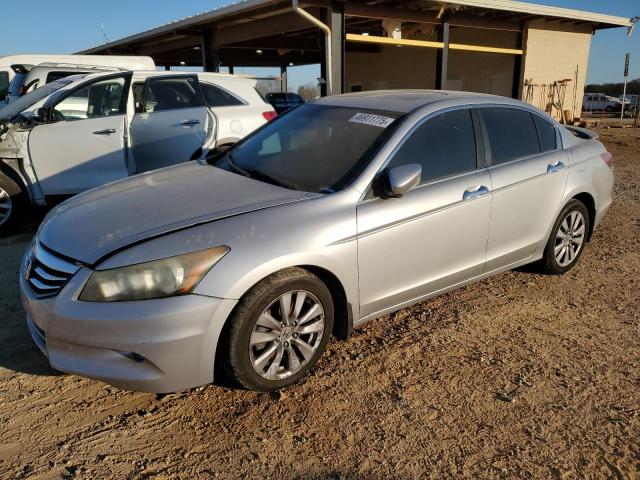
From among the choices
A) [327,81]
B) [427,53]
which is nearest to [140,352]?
[327,81]

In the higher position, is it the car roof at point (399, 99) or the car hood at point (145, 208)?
the car roof at point (399, 99)

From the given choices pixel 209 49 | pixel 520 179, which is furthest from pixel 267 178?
pixel 209 49

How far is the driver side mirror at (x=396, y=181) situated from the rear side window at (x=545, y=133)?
1753mm

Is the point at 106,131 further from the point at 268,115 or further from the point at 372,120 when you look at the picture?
the point at 372,120

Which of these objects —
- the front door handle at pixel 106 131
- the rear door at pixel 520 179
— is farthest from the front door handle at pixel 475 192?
the front door handle at pixel 106 131

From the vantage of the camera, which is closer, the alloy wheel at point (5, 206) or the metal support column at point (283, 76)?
the alloy wheel at point (5, 206)

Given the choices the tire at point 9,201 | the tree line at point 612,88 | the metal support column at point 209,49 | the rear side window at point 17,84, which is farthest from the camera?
the tree line at point 612,88

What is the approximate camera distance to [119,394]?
9.53ft

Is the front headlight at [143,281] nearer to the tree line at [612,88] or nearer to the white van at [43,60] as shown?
the white van at [43,60]

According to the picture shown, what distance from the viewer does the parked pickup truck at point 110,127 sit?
5965mm

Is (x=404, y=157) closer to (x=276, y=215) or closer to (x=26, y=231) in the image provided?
(x=276, y=215)

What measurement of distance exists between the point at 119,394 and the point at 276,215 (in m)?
1.35

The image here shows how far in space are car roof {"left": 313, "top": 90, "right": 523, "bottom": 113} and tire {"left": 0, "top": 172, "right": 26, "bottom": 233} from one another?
3.90 metres

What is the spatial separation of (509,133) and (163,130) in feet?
14.6
